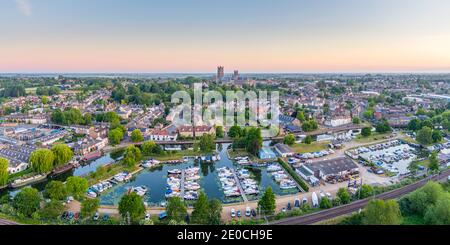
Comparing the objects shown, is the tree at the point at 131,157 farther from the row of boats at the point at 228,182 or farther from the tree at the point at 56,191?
the row of boats at the point at 228,182

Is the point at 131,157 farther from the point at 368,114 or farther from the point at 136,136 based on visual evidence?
the point at 368,114

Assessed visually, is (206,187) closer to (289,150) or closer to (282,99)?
(289,150)

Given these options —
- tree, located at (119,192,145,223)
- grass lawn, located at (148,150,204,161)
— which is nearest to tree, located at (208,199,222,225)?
tree, located at (119,192,145,223)

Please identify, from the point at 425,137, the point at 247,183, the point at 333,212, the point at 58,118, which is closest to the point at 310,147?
the point at 247,183

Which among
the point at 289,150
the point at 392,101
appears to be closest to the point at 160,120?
the point at 289,150

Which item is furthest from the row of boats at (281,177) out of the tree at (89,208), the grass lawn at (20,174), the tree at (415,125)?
the tree at (415,125)
